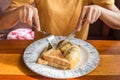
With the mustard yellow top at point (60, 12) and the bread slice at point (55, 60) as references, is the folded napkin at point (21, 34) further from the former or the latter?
the bread slice at point (55, 60)

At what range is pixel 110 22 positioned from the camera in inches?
46.1

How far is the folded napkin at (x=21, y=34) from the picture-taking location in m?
1.92

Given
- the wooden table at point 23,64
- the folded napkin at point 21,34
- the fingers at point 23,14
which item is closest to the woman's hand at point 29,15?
the fingers at point 23,14

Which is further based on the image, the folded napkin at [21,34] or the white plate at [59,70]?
the folded napkin at [21,34]

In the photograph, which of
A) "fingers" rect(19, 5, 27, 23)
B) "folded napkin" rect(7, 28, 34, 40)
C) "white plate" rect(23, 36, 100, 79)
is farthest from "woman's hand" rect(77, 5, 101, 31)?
"folded napkin" rect(7, 28, 34, 40)

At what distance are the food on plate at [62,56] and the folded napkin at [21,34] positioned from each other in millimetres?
1003

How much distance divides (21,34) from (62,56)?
1100 millimetres

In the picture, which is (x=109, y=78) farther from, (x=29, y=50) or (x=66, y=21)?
(x=66, y=21)

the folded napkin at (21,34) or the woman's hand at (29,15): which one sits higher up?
the woman's hand at (29,15)

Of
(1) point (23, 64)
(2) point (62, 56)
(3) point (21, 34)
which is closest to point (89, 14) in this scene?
(2) point (62, 56)

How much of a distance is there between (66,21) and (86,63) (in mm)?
394

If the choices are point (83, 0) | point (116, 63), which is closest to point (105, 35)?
point (83, 0)

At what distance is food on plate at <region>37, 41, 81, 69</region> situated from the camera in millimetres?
880

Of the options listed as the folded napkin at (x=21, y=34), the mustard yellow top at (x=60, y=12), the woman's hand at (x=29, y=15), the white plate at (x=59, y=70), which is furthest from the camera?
the folded napkin at (x=21, y=34)
